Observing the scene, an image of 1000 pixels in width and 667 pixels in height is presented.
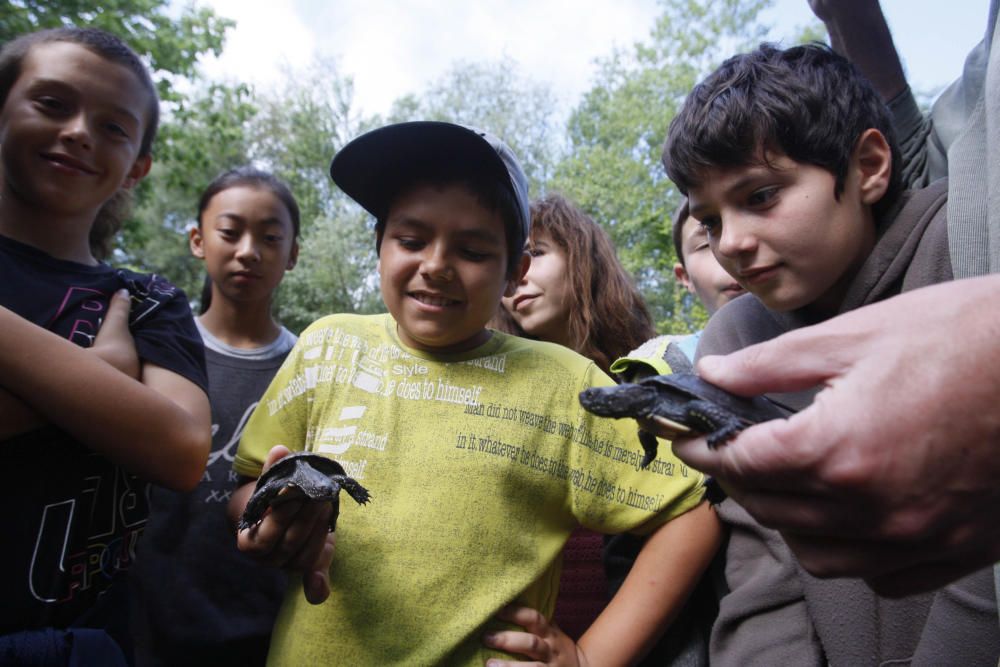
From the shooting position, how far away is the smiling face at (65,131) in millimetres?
1783

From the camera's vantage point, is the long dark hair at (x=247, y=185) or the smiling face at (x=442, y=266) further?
the long dark hair at (x=247, y=185)

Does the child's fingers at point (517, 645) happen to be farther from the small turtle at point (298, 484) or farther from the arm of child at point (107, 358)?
the arm of child at point (107, 358)

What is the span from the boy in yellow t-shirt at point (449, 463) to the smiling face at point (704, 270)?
1368 mm

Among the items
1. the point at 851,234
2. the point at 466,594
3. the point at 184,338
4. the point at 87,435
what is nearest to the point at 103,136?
the point at 184,338

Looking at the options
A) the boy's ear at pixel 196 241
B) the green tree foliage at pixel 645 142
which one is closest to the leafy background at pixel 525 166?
the green tree foliage at pixel 645 142

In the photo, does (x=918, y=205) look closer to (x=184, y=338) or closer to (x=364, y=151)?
(x=364, y=151)

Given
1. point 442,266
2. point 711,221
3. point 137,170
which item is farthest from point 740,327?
point 137,170

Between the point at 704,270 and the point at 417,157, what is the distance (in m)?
1.71

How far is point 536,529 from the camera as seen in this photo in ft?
5.27

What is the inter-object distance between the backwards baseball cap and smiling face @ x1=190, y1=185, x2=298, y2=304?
4.69ft

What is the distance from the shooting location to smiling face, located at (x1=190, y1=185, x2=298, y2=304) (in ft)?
10.3

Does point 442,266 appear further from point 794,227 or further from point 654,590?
point 654,590

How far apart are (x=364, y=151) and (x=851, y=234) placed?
54.8 inches

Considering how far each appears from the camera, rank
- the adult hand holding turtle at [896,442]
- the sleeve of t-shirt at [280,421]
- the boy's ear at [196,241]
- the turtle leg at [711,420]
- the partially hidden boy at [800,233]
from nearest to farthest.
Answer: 1. the adult hand holding turtle at [896,442]
2. the turtle leg at [711,420]
3. the partially hidden boy at [800,233]
4. the sleeve of t-shirt at [280,421]
5. the boy's ear at [196,241]
